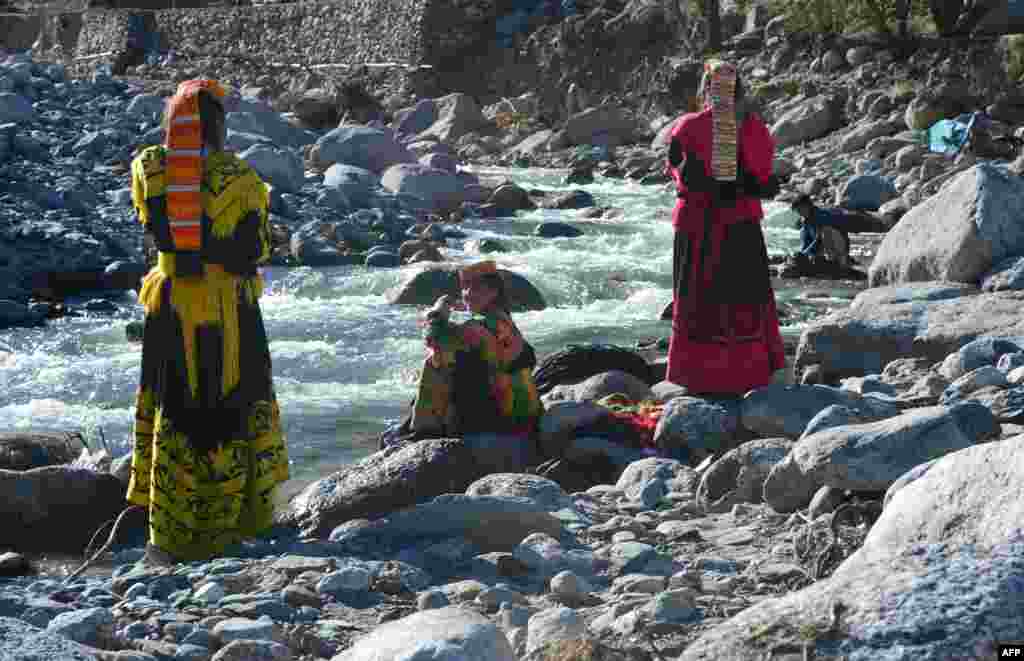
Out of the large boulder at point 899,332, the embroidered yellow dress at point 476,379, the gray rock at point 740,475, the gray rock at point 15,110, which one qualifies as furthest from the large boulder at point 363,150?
the gray rock at point 740,475

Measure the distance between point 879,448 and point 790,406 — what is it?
4.62 feet

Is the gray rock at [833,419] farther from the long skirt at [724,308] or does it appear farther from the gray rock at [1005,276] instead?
the gray rock at [1005,276]

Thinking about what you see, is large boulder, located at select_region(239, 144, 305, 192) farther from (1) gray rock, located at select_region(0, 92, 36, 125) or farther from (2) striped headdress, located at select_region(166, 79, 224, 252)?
(2) striped headdress, located at select_region(166, 79, 224, 252)

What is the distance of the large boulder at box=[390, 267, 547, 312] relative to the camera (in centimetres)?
1230

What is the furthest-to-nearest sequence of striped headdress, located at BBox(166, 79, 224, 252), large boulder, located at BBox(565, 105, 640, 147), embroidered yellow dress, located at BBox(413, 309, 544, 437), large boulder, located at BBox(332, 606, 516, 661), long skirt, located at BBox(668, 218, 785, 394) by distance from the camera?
large boulder, located at BBox(565, 105, 640, 147), long skirt, located at BBox(668, 218, 785, 394), embroidered yellow dress, located at BBox(413, 309, 544, 437), striped headdress, located at BBox(166, 79, 224, 252), large boulder, located at BBox(332, 606, 516, 661)

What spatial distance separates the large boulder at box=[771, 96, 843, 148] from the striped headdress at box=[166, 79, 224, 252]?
57.4ft

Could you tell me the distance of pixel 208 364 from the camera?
5352mm

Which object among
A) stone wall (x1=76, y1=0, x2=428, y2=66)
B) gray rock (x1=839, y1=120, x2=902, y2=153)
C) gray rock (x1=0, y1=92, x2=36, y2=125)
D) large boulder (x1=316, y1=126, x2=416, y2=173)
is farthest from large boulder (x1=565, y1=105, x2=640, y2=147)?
gray rock (x1=0, y1=92, x2=36, y2=125)

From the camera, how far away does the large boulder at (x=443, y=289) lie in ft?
40.3

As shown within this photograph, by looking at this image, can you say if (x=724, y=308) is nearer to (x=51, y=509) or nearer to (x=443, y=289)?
(x=51, y=509)

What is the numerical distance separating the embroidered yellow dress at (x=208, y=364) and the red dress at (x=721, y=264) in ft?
6.69

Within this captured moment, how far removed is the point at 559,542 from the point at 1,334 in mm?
7672

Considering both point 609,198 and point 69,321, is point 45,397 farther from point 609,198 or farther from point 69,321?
point 609,198

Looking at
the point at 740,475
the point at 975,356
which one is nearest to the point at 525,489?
the point at 740,475
